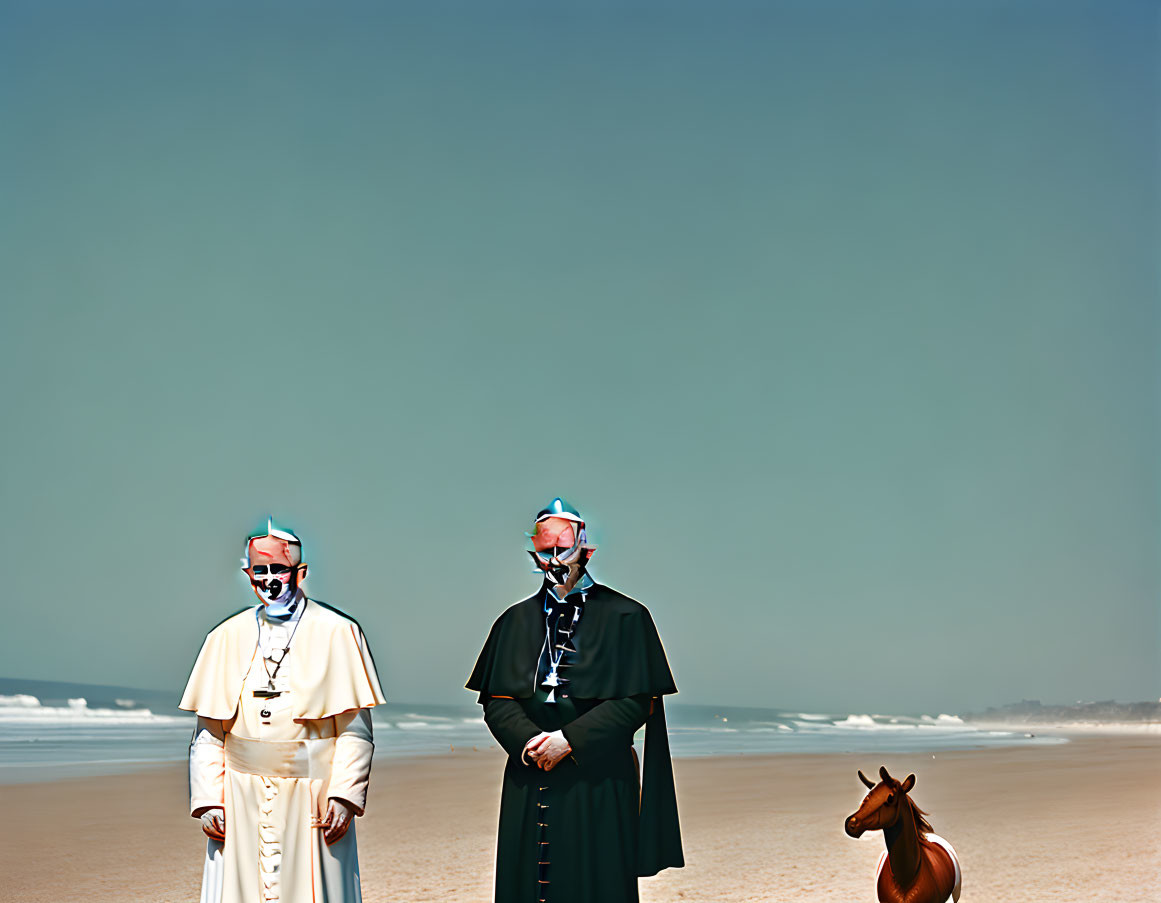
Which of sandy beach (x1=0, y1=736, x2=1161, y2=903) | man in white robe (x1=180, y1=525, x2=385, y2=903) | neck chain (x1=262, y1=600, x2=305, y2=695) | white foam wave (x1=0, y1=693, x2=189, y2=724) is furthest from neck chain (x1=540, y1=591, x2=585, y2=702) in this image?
white foam wave (x1=0, y1=693, x2=189, y2=724)

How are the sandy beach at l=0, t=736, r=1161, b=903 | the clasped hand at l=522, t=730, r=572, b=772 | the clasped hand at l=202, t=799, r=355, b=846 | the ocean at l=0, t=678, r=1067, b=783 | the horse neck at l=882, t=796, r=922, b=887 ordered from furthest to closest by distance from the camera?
the ocean at l=0, t=678, r=1067, b=783, the sandy beach at l=0, t=736, r=1161, b=903, the horse neck at l=882, t=796, r=922, b=887, the clasped hand at l=522, t=730, r=572, b=772, the clasped hand at l=202, t=799, r=355, b=846

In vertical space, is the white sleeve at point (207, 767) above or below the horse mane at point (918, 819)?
above

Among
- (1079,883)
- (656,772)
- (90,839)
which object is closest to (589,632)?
(656,772)

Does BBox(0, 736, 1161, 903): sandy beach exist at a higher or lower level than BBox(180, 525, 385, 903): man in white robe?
lower

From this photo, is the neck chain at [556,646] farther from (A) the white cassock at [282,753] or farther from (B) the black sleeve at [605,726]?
(A) the white cassock at [282,753]

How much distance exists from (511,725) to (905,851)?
1.62 m

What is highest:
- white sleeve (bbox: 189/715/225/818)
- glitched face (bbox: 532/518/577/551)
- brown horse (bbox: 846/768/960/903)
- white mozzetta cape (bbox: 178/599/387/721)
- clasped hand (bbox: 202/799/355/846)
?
glitched face (bbox: 532/518/577/551)

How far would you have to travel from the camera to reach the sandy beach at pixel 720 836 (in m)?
9.53

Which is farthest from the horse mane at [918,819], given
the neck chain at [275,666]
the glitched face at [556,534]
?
the neck chain at [275,666]

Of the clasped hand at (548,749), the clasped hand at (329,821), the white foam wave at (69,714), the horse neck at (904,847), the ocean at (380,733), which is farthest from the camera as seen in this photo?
the white foam wave at (69,714)

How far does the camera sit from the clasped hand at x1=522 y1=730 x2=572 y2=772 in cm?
537

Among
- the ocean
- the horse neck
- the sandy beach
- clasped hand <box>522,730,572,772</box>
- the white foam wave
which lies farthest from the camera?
the white foam wave

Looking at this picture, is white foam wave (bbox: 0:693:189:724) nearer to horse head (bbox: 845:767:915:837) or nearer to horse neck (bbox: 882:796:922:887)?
horse neck (bbox: 882:796:922:887)

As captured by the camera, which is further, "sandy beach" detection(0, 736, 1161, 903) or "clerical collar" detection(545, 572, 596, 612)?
"sandy beach" detection(0, 736, 1161, 903)
